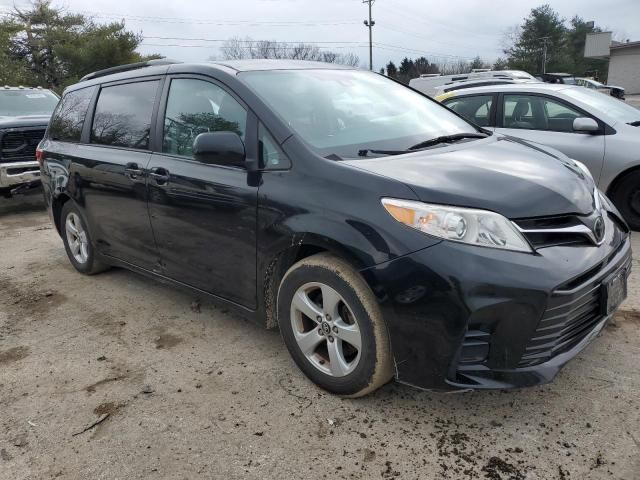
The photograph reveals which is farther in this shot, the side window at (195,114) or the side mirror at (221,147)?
the side window at (195,114)

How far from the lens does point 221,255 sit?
10.2 feet

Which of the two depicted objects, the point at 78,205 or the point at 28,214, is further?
the point at 28,214

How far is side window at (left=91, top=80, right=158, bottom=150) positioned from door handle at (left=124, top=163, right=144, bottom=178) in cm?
14

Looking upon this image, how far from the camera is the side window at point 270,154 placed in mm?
2771

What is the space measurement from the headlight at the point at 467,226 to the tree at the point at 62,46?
30.5 metres

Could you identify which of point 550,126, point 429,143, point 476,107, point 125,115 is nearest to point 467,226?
point 429,143

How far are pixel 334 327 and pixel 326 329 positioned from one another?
0.06 metres

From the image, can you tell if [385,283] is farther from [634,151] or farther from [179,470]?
[634,151]

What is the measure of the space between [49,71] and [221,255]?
3273 centimetres

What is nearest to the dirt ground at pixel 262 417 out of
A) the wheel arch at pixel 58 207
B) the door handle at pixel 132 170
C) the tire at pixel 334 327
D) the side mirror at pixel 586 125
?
the tire at pixel 334 327

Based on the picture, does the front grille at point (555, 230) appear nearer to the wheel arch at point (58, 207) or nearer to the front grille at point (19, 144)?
the wheel arch at point (58, 207)

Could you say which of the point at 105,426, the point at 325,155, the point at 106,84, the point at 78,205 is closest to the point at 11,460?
the point at 105,426

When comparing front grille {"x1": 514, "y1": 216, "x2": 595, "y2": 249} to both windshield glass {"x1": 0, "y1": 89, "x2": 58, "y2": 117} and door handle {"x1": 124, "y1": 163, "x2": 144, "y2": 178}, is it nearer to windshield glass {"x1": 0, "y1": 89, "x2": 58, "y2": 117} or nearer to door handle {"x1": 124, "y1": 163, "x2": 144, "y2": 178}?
door handle {"x1": 124, "y1": 163, "x2": 144, "y2": 178}

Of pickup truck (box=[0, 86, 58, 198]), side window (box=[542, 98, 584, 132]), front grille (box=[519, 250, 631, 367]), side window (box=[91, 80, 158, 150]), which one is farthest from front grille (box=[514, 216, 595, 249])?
pickup truck (box=[0, 86, 58, 198])
